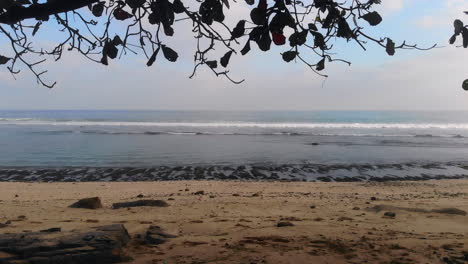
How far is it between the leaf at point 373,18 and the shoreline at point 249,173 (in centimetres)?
994

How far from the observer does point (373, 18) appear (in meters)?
2.04

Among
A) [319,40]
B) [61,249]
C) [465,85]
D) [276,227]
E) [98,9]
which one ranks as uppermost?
[98,9]

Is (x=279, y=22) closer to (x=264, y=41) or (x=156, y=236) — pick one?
(x=264, y=41)

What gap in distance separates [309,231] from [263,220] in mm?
930

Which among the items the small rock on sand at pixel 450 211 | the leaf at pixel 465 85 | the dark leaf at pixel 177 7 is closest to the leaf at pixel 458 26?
the leaf at pixel 465 85

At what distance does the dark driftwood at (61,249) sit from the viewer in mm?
3182

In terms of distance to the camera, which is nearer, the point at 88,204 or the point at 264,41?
the point at 264,41

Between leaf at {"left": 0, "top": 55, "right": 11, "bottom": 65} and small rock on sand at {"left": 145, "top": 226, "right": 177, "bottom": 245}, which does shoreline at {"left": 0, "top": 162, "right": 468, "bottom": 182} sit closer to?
small rock on sand at {"left": 145, "top": 226, "right": 177, "bottom": 245}

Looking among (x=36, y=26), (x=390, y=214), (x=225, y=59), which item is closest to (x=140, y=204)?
(x=390, y=214)

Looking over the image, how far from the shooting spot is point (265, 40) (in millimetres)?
1952

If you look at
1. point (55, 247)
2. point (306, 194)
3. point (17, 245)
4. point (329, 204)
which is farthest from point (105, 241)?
point (306, 194)

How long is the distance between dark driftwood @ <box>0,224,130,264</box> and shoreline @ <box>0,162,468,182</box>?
849cm

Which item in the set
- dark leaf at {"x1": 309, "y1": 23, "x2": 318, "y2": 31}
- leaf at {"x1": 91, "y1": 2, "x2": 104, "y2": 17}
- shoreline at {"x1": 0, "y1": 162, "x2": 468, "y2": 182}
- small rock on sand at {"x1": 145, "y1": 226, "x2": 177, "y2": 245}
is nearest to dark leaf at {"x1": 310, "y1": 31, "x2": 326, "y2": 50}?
dark leaf at {"x1": 309, "y1": 23, "x2": 318, "y2": 31}

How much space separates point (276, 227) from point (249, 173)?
8.22 meters
